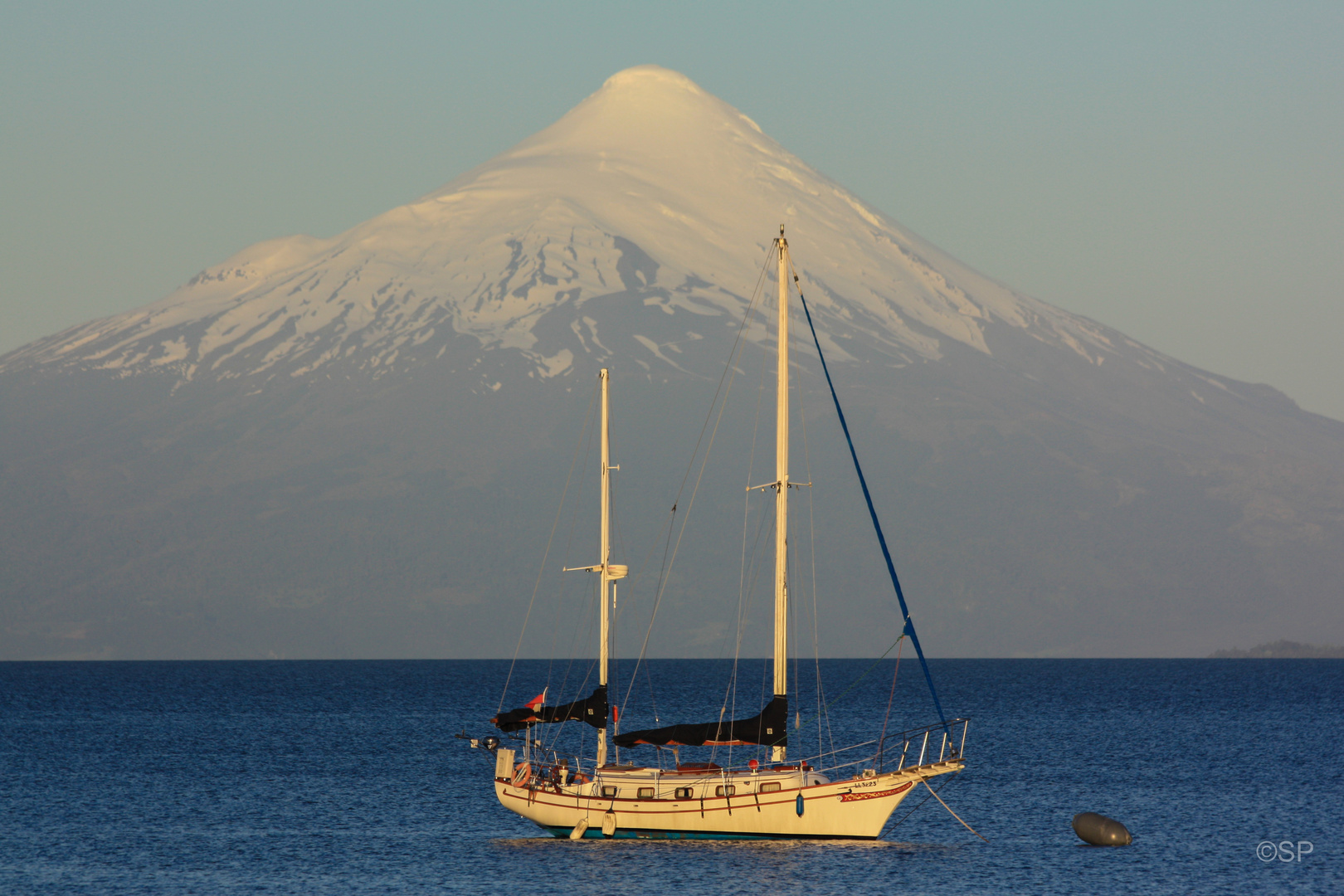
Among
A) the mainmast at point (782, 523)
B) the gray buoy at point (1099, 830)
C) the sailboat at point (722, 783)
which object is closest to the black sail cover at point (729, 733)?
the sailboat at point (722, 783)

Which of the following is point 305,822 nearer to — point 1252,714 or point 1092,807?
point 1092,807

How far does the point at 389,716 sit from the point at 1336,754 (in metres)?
62.9

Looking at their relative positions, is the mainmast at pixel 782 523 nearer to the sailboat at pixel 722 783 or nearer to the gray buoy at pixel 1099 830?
the sailboat at pixel 722 783

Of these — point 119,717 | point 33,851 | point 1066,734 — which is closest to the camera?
point 33,851

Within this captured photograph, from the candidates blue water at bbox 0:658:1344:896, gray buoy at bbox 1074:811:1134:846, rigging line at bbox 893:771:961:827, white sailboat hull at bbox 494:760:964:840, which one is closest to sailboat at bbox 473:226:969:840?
white sailboat hull at bbox 494:760:964:840

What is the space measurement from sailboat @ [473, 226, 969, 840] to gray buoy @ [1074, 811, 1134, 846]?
731 cm

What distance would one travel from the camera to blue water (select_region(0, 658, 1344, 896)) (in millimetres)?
48281

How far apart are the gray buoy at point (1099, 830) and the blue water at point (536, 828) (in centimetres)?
53

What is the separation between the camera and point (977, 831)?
57.6 m

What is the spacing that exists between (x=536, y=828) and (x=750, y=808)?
1070 centimetres

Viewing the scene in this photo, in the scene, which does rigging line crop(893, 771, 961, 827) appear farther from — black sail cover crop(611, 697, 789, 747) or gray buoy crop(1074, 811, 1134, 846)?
black sail cover crop(611, 697, 789, 747)

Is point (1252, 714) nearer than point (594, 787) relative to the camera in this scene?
No

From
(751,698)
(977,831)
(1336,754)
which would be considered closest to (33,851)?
(977,831)

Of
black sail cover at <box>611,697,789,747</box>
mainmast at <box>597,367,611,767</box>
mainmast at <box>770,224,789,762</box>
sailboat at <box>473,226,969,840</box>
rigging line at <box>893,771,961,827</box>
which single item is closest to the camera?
mainmast at <box>770,224,789,762</box>
